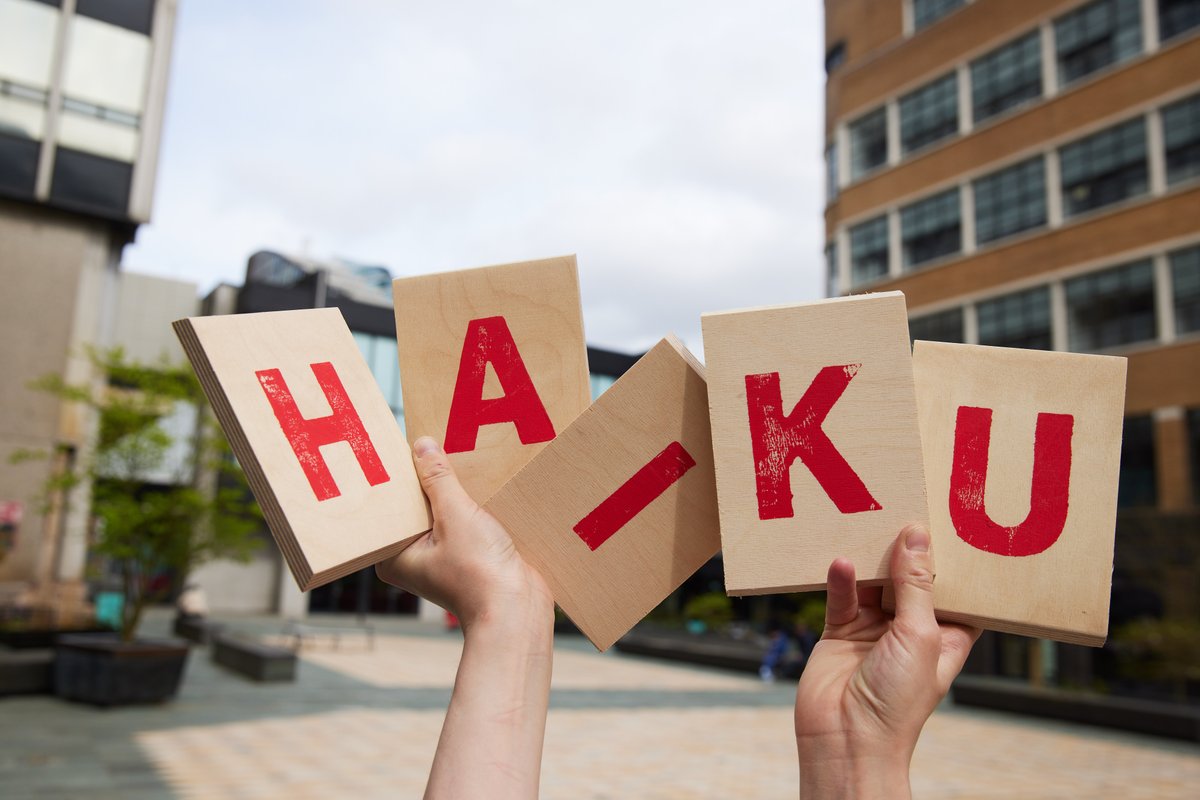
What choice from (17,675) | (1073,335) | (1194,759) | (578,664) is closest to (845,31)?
(1073,335)

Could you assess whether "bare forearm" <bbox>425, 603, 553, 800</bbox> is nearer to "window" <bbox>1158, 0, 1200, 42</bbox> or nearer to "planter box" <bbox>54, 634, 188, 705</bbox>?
"planter box" <bbox>54, 634, 188, 705</bbox>

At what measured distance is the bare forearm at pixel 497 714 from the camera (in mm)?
1429

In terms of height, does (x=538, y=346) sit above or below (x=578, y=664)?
above

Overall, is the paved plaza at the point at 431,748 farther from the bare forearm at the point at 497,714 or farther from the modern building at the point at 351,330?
the bare forearm at the point at 497,714

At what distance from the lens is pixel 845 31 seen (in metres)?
28.9

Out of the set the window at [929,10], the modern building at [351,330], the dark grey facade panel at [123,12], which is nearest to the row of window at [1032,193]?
the window at [929,10]

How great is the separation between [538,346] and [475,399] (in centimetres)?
17

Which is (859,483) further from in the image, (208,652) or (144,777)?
(208,652)

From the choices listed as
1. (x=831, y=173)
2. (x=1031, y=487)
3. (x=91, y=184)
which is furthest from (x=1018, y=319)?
(x=91, y=184)

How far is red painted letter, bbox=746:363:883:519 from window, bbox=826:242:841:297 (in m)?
26.1

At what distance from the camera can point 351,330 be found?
2.09 m

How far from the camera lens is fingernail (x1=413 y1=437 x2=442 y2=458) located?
1.76 metres

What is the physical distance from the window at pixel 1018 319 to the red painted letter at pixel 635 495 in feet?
73.7

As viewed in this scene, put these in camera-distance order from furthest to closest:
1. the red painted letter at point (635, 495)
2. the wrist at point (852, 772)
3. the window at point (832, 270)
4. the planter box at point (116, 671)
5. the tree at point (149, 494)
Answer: the window at point (832, 270)
the tree at point (149, 494)
the planter box at point (116, 671)
the red painted letter at point (635, 495)
the wrist at point (852, 772)
